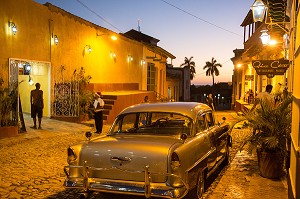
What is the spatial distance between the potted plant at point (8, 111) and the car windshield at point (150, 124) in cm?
578

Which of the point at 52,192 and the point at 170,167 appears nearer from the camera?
the point at 170,167

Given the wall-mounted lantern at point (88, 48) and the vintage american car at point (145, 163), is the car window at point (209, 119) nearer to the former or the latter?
the vintage american car at point (145, 163)

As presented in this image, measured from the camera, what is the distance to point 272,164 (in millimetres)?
7312

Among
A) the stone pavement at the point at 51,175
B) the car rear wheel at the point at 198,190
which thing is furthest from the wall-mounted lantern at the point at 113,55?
the car rear wheel at the point at 198,190

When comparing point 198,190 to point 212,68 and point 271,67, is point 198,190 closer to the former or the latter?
point 271,67

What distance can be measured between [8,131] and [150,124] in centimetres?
601

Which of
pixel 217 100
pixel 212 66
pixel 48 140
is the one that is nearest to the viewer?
pixel 48 140

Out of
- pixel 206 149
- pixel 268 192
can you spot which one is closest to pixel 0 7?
pixel 206 149

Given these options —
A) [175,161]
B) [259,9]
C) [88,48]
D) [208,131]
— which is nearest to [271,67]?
[259,9]

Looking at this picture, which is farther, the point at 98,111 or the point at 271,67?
the point at 98,111

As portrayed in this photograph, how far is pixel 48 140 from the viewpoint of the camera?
11.5 meters

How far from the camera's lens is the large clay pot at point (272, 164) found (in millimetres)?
7297

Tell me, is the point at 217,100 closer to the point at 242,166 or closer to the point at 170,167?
the point at 242,166

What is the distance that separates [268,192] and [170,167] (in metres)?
2.47
